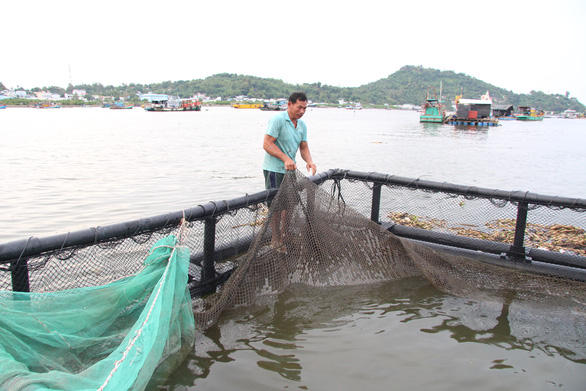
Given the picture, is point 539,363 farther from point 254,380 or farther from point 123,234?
point 123,234

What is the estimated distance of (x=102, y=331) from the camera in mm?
2465

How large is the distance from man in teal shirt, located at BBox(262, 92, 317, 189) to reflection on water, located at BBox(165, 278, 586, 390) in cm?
129

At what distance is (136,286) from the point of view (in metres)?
2.58

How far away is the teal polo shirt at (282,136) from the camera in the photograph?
13.9ft

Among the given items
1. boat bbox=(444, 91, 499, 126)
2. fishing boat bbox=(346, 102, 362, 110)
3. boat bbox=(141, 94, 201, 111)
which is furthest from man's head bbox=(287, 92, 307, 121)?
fishing boat bbox=(346, 102, 362, 110)

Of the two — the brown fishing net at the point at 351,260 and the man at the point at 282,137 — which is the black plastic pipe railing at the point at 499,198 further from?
the man at the point at 282,137

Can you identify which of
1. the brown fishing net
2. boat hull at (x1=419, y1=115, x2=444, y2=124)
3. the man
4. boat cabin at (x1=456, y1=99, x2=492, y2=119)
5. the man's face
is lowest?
the brown fishing net

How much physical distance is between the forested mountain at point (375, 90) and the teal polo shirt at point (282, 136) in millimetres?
143714

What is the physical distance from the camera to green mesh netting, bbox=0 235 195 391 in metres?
1.87

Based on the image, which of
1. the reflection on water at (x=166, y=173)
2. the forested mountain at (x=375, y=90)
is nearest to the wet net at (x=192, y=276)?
the reflection on water at (x=166, y=173)

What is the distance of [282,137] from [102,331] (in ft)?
8.58

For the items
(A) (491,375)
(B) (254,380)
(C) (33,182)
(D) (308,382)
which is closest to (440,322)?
(A) (491,375)

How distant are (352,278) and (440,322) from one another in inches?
33.1

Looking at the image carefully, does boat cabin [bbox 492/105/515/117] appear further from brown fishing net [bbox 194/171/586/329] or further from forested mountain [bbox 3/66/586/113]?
brown fishing net [bbox 194/171/586/329]
